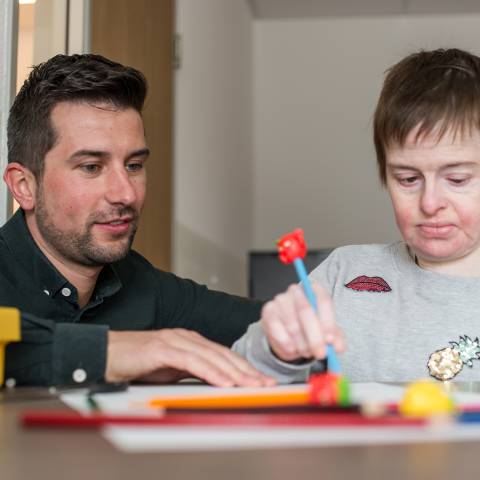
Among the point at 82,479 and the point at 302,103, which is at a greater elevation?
the point at 302,103

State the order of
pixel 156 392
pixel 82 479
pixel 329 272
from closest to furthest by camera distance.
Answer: pixel 82 479, pixel 156 392, pixel 329 272

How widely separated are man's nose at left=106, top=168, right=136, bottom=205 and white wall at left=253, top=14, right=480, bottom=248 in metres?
3.09

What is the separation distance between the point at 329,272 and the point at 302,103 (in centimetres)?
349

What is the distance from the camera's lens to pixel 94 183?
1477 millimetres

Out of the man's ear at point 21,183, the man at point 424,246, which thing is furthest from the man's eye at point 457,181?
the man's ear at point 21,183

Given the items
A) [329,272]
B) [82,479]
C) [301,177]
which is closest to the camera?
[82,479]

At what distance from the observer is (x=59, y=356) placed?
0.92m

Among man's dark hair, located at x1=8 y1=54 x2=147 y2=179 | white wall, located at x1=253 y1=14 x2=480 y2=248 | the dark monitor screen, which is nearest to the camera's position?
man's dark hair, located at x1=8 y1=54 x2=147 y2=179

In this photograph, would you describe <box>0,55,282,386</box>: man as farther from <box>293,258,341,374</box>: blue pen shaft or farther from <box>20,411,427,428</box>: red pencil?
<box>20,411,427,428</box>: red pencil

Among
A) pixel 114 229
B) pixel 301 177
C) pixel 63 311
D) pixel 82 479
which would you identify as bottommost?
pixel 82 479

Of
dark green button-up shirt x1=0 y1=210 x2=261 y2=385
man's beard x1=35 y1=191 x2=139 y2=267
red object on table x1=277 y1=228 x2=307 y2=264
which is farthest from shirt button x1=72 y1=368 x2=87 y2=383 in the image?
man's beard x1=35 y1=191 x2=139 y2=267

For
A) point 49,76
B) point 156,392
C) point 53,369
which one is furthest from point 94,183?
point 156,392

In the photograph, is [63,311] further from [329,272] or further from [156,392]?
[156,392]

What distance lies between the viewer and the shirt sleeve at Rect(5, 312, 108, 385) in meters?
0.91
